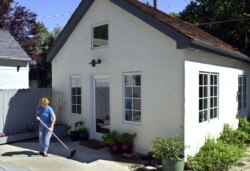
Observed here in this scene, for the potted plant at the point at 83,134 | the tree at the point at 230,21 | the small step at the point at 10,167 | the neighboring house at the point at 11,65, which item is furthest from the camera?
the tree at the point at 230,21

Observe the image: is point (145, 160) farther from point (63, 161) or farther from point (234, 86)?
point (234, 86)

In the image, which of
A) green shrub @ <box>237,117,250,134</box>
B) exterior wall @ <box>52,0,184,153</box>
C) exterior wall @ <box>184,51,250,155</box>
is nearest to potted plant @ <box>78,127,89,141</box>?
exterior wall @ <box>52,0,184,153</box>

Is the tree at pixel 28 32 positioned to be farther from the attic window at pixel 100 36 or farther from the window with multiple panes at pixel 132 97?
the window with multiple panes at pixel 132 97

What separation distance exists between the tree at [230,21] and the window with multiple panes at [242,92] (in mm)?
4923

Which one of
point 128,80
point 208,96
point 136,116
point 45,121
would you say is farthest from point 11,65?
point 208,96

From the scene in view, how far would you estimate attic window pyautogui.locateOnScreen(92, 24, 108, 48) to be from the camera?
436 inches

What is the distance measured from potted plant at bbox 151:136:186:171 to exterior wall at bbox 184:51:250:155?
3.36ft

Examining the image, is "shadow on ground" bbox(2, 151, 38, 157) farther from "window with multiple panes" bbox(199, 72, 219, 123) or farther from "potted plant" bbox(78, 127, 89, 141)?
"window with multiple panes" bbox(199, 72, 219, 123)

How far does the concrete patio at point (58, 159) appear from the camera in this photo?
835 cm

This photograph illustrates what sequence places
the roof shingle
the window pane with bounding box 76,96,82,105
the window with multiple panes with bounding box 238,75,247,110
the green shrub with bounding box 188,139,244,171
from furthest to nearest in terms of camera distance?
1. the window with multiple panes with bounding box 238,75,247,110
2. the window pane with bounding box 76,96,82,105
3. the roof shingle
4. the green shrub with bounding box 188,139,244,171

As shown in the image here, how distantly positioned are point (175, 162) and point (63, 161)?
3190mm

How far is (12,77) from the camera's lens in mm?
18516

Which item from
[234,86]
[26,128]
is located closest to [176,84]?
[234,86]

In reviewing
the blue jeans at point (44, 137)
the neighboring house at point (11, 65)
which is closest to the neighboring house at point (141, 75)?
the blue jeans at point (44, 137)
